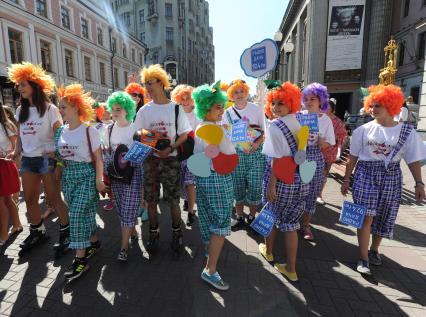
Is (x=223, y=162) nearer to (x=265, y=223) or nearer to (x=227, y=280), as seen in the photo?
(x=265, y=223)

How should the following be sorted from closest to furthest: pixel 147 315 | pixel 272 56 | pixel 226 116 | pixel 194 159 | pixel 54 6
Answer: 1. pixel 147 315
2. pixel 194 159
3. pixel 272 56
4. pixel 226 116
5. pixel 54 6

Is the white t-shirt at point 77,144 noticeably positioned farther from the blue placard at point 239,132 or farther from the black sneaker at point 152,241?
the blue placard at point 239,132

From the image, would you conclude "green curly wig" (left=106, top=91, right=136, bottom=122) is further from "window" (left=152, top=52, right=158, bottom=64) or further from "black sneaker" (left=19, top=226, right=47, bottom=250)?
"window" (left=152, top=52, right=158, bottom=64)

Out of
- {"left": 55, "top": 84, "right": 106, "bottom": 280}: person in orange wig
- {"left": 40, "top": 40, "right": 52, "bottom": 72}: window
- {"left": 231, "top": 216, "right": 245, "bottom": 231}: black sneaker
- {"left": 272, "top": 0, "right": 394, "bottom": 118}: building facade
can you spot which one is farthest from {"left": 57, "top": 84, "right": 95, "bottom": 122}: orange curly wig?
{"left": 272, "top": 0, "right": 394, "bottom": 118}: building facade

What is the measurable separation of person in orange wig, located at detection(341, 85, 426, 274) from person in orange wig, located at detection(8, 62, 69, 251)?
348 centimetres

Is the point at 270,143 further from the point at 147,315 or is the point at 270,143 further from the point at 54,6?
the point at 54,6

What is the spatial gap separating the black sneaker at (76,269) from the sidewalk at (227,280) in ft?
0.22

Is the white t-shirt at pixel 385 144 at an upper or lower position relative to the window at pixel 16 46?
lower

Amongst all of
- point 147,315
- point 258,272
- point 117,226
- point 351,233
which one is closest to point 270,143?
point 258,272

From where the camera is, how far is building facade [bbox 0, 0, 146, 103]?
50.1ft

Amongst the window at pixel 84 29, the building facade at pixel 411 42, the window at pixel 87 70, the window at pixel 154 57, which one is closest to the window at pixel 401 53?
the building facade at pixel 411 42

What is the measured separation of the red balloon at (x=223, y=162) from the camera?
2.45m

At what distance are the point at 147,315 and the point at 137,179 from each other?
4.38 feet

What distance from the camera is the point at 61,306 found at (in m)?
2.37
